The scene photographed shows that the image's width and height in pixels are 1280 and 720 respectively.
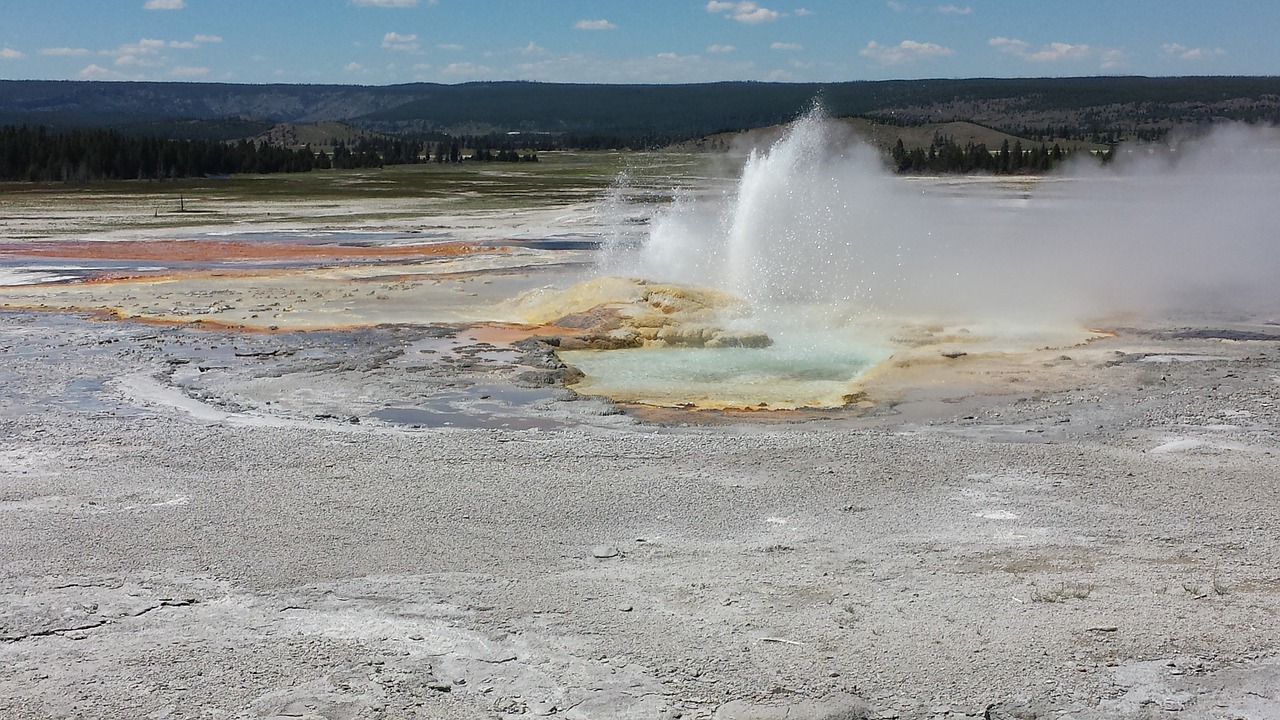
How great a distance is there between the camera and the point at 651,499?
8.70m

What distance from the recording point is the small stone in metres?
7.49

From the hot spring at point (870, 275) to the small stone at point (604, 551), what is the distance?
483cm

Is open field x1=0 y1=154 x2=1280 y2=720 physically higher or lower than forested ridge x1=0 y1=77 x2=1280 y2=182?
lower

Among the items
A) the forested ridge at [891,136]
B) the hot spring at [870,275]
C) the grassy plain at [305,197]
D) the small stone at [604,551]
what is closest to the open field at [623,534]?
the small stone at [604,551]

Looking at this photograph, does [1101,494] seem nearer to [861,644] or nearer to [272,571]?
[861,644]

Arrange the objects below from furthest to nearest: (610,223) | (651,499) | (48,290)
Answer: (610,223)
(48,290)
(651,499)

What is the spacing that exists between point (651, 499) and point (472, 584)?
6.62ft

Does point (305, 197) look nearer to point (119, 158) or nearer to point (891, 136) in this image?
point (119, 158)

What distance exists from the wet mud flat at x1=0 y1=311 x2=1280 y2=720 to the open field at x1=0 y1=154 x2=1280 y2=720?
26mm

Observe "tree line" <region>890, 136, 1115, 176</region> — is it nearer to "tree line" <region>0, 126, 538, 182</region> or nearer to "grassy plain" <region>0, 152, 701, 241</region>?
"grassy plain" <region>0, 152, 701, 241</region>

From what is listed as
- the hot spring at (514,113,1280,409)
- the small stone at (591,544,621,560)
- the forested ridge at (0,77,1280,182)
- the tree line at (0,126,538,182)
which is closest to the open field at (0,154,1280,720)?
the small stone at (591,544,621,560)

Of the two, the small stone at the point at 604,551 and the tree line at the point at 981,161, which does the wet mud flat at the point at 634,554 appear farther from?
the tree line at the point at 981,161

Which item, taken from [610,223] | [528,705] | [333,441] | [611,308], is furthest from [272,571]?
[610,223]

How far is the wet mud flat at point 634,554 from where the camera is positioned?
18.6 feet
